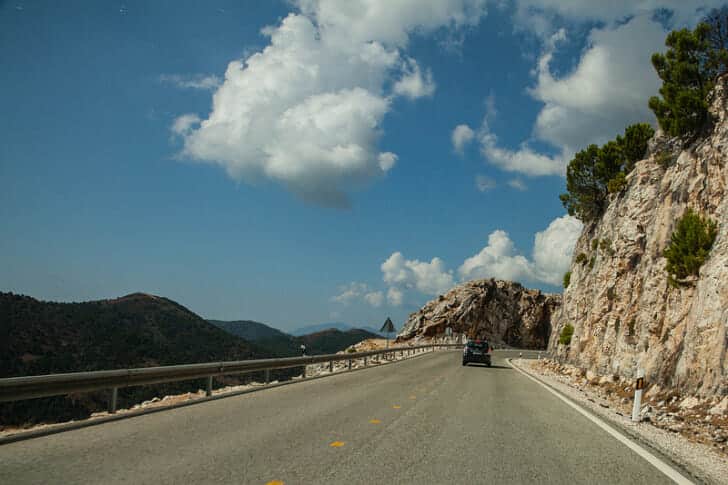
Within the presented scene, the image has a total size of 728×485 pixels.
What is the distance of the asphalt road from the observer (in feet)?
16.8

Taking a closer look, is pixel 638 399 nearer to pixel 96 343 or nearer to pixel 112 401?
pixel 112 401

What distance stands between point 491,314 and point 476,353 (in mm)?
64903

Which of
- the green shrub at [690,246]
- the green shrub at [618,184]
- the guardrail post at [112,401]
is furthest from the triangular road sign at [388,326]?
the guardrail post at [112,401]

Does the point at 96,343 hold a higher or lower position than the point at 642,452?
lower

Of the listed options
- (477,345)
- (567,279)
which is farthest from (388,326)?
(567,279)

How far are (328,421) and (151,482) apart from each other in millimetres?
4020

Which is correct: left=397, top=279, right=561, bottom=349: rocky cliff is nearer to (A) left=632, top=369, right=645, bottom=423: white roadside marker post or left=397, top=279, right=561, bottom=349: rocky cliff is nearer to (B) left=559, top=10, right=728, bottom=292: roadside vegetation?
(B) left=559, top=10, right=728, bottom=292: roadside vegetation

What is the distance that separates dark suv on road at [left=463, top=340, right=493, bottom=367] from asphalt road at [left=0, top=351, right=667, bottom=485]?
18233 mm

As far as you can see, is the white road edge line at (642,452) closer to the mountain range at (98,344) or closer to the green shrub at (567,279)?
the mountain range at (98,344)

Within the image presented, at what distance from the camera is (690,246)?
15586 mm

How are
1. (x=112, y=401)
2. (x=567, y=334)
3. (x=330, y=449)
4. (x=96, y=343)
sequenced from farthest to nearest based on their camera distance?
(x=96, y=343) < (x=567, y=334) < (x=112, y=401) < (x=330, y=449)

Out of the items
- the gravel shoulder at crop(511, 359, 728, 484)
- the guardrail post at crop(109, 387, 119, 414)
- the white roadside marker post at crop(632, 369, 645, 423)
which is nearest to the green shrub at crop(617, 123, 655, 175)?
the white roadside marker post at crop(632, 369, 645, 423)

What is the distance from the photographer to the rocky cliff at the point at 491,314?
284ft

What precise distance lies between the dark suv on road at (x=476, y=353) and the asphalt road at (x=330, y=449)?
1823 centimetres
